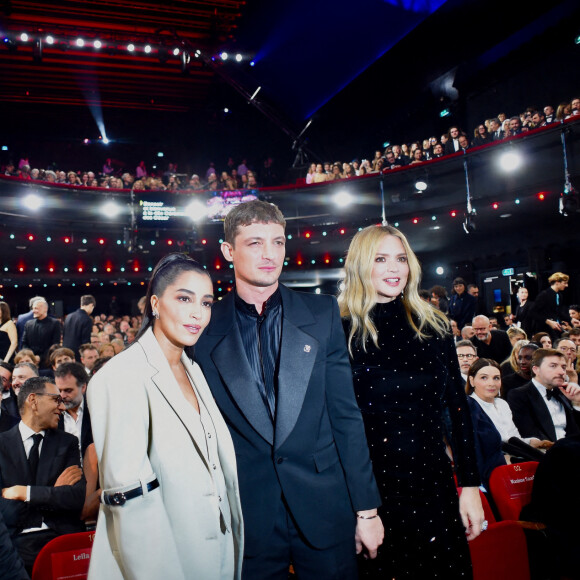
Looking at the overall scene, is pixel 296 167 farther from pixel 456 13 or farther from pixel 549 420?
pixel 549 420

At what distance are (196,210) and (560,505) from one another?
1101cm

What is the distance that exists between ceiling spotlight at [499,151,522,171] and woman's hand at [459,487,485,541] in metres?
9.83

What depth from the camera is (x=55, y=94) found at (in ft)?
49.0

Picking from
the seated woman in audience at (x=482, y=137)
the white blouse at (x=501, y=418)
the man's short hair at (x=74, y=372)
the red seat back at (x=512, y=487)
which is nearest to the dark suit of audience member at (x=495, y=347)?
the white blouse at (x=501, y=418)

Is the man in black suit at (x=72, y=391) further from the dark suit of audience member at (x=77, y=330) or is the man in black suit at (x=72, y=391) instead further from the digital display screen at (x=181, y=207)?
the digital display screen at (x=181, y=207)

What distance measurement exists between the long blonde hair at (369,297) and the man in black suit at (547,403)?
265cm

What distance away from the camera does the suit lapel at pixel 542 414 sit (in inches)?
164

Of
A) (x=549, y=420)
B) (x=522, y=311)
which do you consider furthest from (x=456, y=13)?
(x=549, y=420)

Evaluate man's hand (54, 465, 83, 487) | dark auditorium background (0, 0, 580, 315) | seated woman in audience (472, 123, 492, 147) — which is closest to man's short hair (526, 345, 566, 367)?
man's hand (54, 465, 83, 487)

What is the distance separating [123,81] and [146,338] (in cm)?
1455

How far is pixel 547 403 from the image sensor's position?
167 inches

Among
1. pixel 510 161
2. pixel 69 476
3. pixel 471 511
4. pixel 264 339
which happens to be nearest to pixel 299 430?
pixel 264 339

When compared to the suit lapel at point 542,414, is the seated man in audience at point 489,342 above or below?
above

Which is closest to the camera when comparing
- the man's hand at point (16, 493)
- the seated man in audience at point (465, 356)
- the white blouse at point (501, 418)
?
the man's hand at point (16, 493)
